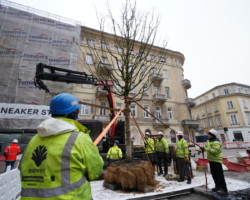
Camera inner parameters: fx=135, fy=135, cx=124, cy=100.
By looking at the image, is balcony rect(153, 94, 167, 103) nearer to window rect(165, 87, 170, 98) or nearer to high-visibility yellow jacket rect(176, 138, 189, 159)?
window rect(165, 87, 170, 98)

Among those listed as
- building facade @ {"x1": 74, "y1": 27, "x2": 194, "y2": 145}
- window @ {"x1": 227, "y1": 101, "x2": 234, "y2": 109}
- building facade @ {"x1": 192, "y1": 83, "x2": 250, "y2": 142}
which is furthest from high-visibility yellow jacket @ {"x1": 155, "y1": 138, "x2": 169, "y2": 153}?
window @ {"x1": 227, "y1": 101, "x2": 234, "y2": 109}

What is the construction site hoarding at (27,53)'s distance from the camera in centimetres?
1139

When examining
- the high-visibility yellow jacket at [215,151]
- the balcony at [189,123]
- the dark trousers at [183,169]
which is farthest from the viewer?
the balcony at [189,123]

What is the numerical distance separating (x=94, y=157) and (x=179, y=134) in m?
4.87

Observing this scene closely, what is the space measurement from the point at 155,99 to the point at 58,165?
859 inches

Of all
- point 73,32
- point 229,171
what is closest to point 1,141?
point 73,32

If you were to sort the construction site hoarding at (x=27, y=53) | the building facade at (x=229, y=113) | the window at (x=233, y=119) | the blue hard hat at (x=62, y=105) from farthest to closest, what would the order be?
1. the window at (x=233, y=119)
2. the building facade at (x=229, y=113)
3. the construction site hoarding at (x=27, y=53)
4. the blue hard hat at (x=62, y=105)

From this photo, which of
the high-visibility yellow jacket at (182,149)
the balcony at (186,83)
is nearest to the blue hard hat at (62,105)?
the high-visibility yellow jacket at (182,149)

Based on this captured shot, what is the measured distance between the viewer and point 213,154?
434cm

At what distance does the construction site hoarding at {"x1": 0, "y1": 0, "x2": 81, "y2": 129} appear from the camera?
11391 millimetres

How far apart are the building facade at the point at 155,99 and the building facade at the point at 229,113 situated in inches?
310

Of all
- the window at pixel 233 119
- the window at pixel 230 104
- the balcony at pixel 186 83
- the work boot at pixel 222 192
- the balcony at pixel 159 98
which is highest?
the balcony at pixel 186 83

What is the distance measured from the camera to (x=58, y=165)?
1132 mm

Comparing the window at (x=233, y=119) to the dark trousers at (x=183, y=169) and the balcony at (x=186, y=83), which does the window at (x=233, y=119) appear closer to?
the balcony at (x=186, y=83)
